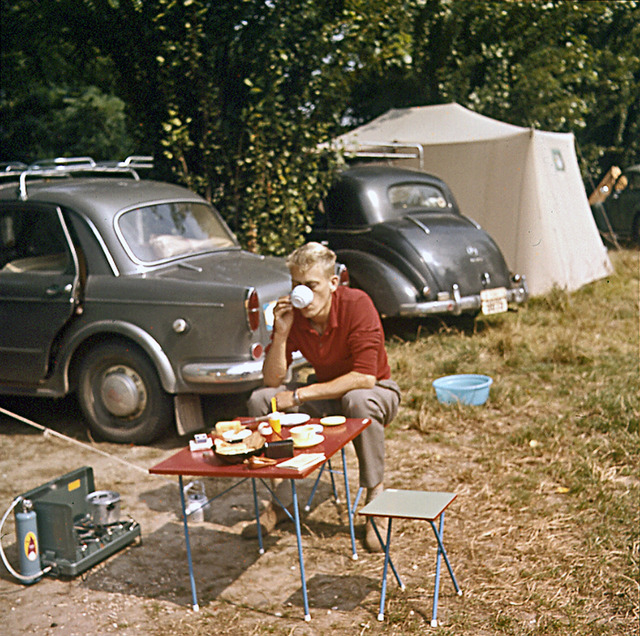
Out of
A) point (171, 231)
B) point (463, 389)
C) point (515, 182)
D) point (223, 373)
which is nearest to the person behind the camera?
point (223, 373)

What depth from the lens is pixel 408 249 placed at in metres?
8.80

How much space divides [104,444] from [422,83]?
10.9 metres

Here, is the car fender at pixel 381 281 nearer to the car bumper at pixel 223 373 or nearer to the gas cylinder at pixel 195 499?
the car bumper at pixel 223 373

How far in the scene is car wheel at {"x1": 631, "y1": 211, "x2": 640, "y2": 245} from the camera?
1623cm

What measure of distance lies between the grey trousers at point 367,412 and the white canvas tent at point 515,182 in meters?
6.45

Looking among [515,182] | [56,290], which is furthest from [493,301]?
[56,290]

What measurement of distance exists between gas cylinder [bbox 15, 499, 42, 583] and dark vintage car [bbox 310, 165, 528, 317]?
514cm

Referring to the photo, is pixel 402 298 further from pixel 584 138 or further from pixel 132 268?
pixel 584 138

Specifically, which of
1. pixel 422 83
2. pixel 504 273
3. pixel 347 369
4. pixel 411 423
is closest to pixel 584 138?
pixel 422 83

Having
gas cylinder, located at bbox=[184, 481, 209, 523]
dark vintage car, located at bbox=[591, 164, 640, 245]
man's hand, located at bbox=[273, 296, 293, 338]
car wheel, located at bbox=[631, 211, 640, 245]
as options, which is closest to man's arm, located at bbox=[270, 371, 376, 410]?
man's hand, located at bbox=[273, 296, 293, 338]

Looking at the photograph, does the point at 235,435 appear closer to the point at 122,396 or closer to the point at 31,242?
the point at 122,396

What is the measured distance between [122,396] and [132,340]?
0.40m

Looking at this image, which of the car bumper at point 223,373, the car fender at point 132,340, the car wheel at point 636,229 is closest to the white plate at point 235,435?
the car bumper at point 223,373

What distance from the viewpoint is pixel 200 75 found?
8.28m
